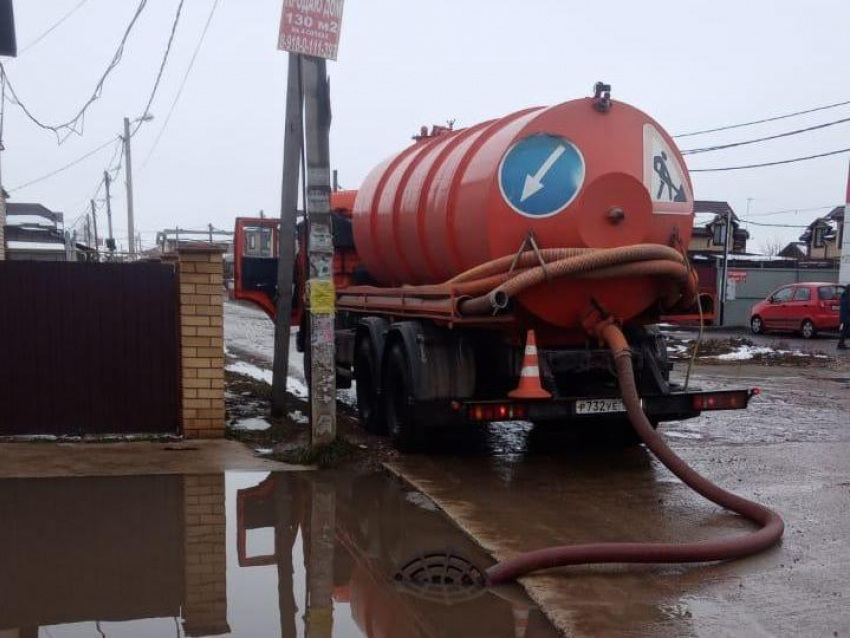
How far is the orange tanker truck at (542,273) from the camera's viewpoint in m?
6.95

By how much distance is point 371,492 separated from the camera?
7.02 metres

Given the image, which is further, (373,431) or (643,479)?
(373,431)

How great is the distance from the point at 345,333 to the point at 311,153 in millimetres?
3283

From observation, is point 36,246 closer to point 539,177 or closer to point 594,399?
point 539,177

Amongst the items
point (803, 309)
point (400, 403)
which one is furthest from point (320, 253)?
point (803, 309)

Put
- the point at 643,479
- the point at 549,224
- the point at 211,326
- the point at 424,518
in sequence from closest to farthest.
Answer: the point at 424,518 → the point at 549,224 → the point at 643,479 → the point at 211,326

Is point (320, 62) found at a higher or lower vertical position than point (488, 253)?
higher

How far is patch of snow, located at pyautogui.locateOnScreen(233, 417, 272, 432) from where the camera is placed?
9.41 meters

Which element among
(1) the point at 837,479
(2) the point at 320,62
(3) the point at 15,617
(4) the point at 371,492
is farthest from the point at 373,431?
(3) the point at 15,617

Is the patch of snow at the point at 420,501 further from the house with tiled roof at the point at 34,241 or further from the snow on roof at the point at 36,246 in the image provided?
the snow on roof at the point at 36,246

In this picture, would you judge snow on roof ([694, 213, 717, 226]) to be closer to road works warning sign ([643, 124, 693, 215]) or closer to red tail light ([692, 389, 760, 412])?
red tail light ([692, 389, 760, 412])

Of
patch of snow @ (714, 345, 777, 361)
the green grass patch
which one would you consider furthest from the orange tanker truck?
patch of snow @ (714, 345, 777, 361)

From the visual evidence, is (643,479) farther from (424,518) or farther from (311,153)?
(311,153)

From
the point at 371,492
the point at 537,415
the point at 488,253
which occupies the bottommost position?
the point at 371,492
